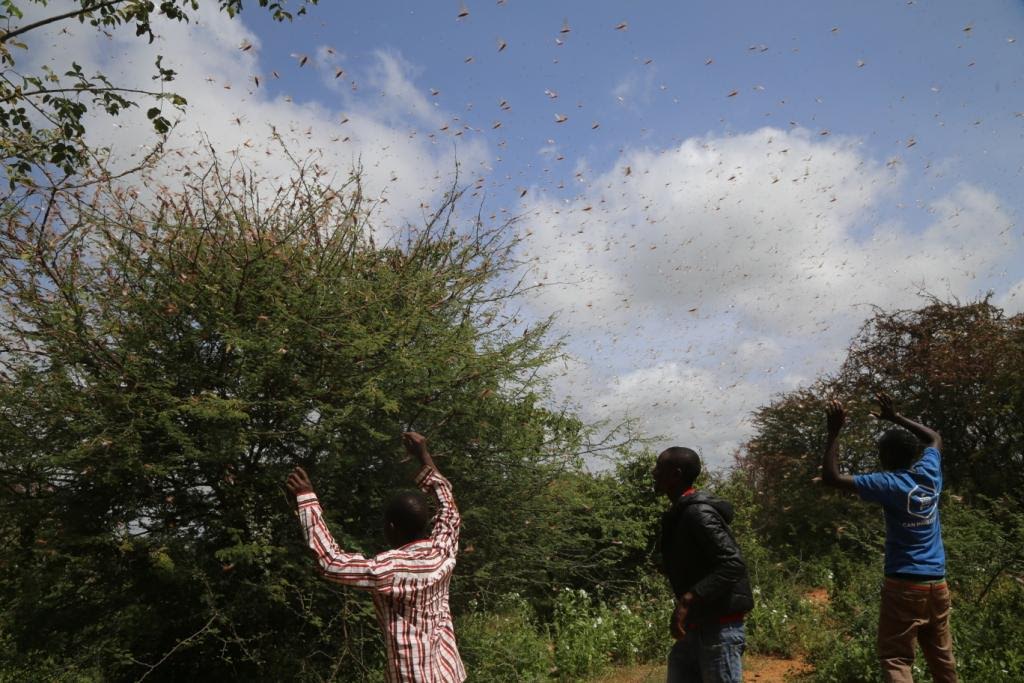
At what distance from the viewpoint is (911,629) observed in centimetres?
425

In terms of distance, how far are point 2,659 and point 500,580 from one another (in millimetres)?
4459

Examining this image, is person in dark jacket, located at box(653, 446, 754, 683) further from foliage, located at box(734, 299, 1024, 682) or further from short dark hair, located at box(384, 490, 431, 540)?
A: foliage, located at box(734, 299, 1024, 682)

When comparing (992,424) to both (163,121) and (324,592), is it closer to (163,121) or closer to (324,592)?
(324,592)

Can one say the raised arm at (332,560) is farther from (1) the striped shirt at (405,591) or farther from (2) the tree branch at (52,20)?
(2) the tree branch at (52,20)

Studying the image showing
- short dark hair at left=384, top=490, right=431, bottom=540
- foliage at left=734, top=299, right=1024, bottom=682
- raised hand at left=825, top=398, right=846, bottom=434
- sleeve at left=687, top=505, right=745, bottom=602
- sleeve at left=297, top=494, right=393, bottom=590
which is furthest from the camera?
foliage at left=734, top=299, right=1024, bottom=682

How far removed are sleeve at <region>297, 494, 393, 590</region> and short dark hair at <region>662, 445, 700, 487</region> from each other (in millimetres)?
1586

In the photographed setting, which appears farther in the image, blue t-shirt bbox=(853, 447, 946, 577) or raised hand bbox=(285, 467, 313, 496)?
blue t-shirt bbox=(853, 447, 946, 577)

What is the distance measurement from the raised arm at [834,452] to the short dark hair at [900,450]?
16.7 inches

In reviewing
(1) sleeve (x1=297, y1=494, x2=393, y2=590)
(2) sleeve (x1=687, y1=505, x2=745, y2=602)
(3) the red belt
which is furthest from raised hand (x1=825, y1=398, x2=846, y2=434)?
A: (1) sleeve (x1=297, y1=494, x2=393, y2=590)

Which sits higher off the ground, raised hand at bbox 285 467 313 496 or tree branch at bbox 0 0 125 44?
tree branch at bbox 0 0 125 44

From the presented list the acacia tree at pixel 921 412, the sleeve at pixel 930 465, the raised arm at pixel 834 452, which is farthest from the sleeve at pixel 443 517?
the acacia tree at pixel 921 412

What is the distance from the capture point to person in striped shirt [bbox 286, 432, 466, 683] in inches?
113

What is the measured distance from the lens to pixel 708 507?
3.69 meters

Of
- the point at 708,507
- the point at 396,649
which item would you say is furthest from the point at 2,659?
the point at 708,507
